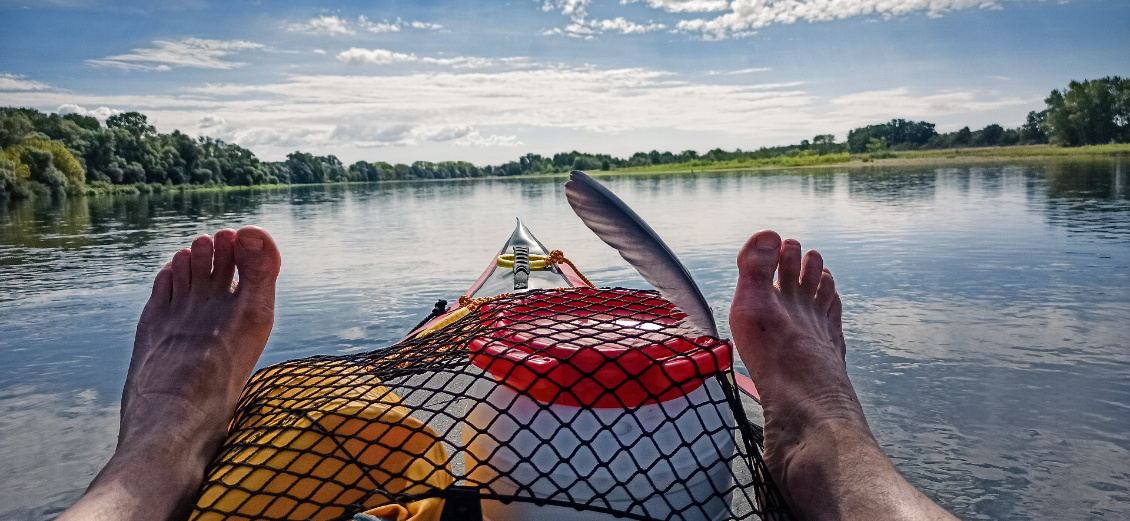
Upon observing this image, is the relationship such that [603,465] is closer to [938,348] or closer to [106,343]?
[938,348]

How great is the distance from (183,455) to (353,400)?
0.44 m

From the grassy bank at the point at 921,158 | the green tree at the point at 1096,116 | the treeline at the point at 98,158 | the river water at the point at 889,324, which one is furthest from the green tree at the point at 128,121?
the green tree at the point at 1096,116

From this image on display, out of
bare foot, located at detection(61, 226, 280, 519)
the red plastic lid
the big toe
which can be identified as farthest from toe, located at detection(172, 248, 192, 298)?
the red plastic lid

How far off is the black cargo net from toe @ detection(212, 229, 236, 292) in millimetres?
728

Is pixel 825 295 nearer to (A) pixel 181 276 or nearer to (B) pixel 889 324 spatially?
(A) pixel 181 276

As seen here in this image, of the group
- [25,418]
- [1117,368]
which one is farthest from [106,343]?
[1117,368]

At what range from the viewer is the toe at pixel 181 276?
1.99m

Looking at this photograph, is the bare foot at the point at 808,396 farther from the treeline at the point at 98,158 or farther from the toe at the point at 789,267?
the treeline at the point at 98,158

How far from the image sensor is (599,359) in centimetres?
116

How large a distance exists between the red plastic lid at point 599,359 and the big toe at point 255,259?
86 cm

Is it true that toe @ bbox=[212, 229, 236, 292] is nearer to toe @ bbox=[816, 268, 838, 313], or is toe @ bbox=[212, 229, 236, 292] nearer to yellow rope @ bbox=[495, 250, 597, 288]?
toe @ bbox=[816, 268, 838, 313]

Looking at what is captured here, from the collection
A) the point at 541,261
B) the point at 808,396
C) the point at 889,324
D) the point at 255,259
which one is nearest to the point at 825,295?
the point at 808,396

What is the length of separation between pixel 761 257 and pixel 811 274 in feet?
1.26

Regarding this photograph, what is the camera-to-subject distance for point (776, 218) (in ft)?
45.1
